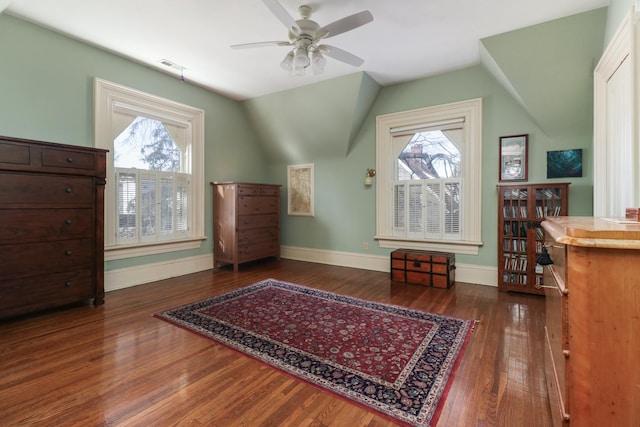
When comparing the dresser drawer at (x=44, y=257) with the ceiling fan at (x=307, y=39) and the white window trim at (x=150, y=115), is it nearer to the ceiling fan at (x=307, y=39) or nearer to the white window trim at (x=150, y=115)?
the white window trim at (x=150, y=115)

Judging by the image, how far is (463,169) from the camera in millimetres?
3896

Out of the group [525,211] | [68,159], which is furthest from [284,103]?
[525,211]

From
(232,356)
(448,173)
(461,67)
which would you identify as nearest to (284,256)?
(448,173)

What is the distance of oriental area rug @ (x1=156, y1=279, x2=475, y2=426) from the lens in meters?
1.63

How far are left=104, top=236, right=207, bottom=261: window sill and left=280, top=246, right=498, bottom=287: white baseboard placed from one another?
5.46ft

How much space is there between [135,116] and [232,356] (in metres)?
3.33

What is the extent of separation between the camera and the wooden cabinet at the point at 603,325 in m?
0.89

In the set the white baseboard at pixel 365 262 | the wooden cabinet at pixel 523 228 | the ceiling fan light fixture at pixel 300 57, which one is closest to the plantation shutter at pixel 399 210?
the white baseboard at pixel 365 262

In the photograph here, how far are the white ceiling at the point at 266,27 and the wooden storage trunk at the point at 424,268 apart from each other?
7.81 feet

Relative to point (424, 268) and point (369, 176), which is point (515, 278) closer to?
point (424, 268)

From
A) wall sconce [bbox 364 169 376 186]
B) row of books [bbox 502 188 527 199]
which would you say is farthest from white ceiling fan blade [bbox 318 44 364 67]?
row of books [bbox 502 188 527 199]

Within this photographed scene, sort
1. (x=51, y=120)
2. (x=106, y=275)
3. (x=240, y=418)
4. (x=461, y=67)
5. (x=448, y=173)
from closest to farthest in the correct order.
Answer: (x=240, y=418) < (x=51, y=120) < (x=106, y=275) < (x=461, y=67) < (x=448, y=173)

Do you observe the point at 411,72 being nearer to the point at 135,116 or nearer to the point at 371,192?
the point at 371,192

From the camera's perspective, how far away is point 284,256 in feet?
18.4
